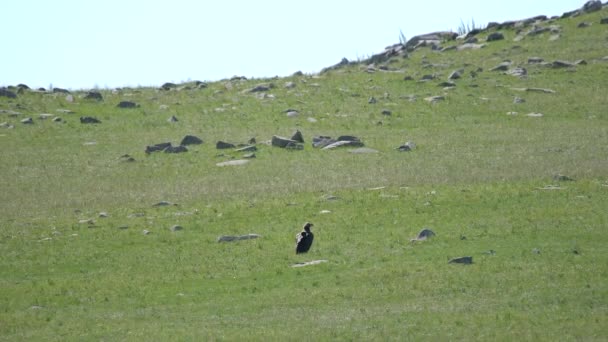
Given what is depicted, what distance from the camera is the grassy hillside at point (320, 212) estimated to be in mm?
21156

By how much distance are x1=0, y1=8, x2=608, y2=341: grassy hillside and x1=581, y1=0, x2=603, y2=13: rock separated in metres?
16.3

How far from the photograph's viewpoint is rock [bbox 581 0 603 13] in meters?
77.9

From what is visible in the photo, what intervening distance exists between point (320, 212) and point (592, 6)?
51533 millimetres

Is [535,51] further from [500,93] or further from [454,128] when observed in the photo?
[454,128]

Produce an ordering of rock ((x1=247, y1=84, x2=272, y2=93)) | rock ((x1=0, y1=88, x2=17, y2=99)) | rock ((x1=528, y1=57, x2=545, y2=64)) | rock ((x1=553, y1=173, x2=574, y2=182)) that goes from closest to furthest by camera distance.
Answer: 1. rock ((x1=553, y1=173, x2=574, y2=182))
2. rock ((x1=0, y1=88, x2=17, y2=99))
3. rock ((x1=247, y1=84, x2=272, y2=93))
4. rock ((x1=528, y1=57, x2=545, y2=64))

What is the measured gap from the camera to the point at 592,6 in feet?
257

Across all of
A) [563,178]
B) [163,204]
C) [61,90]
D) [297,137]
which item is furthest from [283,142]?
[61,90]

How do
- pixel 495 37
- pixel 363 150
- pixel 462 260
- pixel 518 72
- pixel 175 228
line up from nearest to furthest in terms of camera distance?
pixel 462 260, pixel 175 228, pixel 363 150, pixel 518 72, pixel 495 37

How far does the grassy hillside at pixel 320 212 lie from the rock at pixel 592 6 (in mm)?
16283

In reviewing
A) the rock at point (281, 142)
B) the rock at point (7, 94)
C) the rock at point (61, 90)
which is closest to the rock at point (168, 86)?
the rock at point (61, 90)

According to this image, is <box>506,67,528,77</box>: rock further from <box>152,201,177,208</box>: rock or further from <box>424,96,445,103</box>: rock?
<box>152,201,177,208</box>: rock

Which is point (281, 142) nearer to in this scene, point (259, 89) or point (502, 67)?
point (259, 89)

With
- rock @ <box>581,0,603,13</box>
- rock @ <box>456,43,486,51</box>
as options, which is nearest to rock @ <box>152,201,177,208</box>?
rock @ <box>456,43,486,51</box>

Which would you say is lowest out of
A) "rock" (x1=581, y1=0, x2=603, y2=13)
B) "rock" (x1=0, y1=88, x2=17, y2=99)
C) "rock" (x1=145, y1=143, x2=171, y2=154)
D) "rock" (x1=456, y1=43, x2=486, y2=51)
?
"rock" (x1=145, y1=143, x2=171, y2=154)
